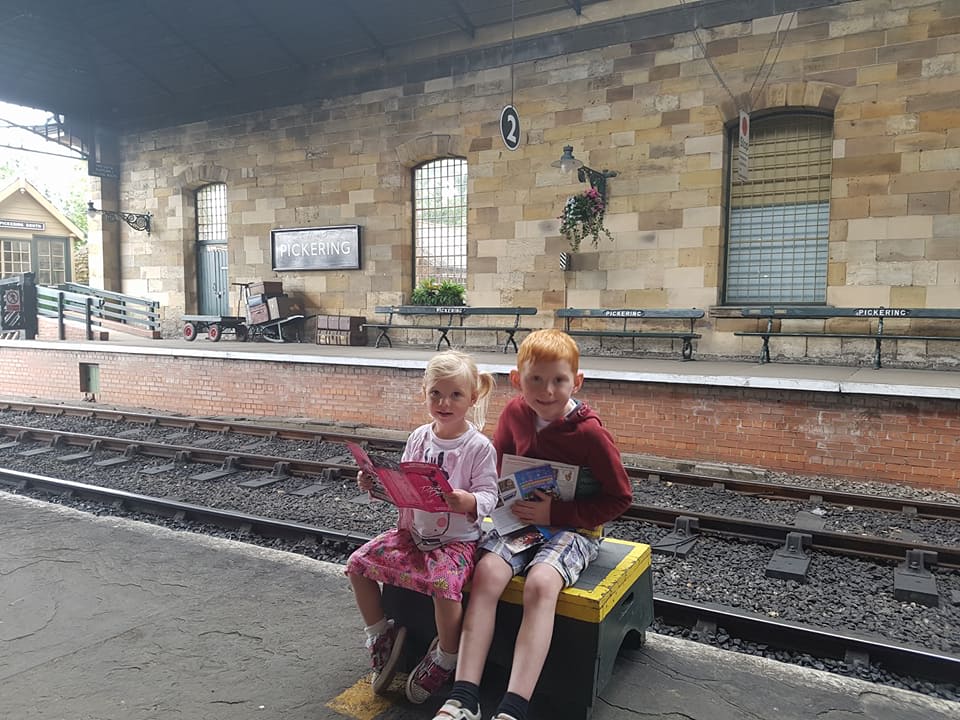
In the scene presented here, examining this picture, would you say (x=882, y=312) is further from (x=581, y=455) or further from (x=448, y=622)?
(x=448, y=622)

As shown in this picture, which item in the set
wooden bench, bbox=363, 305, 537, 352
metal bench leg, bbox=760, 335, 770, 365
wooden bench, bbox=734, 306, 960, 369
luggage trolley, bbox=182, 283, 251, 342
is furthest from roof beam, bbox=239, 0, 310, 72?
metal bench leg, bbox=760, 335, 770, 365

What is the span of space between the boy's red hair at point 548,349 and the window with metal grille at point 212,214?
17.0 m

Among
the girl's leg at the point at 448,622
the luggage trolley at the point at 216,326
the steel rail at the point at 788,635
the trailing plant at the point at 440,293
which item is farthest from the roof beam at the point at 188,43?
the girl's leg at the point at 448,622

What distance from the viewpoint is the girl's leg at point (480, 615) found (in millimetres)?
2811

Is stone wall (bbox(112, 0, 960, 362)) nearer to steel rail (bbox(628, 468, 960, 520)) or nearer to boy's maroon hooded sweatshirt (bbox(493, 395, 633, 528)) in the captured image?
steel rail (bbox(628, 468, 960, 520))

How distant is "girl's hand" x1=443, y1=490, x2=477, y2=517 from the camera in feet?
9.32

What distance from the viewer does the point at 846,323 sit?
1088 centimetres

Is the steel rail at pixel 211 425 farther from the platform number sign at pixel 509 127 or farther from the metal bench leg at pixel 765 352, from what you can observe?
the metal bench leg at pixel 765 352

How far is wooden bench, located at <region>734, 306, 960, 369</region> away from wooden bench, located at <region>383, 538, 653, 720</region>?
8059mm

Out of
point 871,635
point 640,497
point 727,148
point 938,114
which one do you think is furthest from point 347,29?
point 871,635

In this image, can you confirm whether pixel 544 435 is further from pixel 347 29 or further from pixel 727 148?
pixel 347 29

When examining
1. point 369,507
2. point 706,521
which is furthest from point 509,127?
point 706,521

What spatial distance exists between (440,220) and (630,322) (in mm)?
4827

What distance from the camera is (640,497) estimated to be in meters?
7.03
